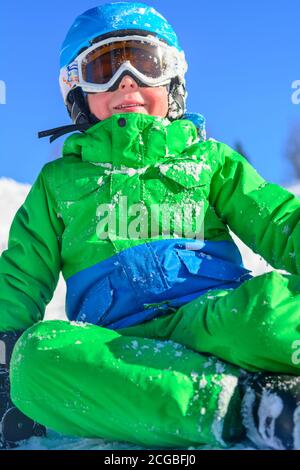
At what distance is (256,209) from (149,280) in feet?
1.57

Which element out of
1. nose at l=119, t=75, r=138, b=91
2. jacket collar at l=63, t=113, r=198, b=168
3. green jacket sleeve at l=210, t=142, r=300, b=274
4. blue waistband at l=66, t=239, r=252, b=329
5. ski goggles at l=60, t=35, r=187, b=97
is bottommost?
blue waistband at l=66, t=239, r=252, b=329

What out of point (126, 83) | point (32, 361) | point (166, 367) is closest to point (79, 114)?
point (126, 83)

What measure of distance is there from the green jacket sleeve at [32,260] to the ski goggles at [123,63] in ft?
1.40

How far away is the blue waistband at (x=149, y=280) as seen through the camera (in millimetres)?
2027

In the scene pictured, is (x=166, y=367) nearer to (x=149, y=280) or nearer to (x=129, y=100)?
(x=149, y=280)

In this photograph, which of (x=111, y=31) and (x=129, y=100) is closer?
(x=129, y=100)

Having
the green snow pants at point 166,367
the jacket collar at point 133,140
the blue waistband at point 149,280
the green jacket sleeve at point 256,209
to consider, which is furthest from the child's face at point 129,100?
the green snow pants at point 166,367

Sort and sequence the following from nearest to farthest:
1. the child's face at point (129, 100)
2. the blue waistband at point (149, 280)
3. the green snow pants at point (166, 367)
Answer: the green snow pants at point (166, 367)
the blue waistband at point (149, 280)
the child's face at point (129, 100)

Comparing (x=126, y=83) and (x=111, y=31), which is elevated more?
(x=111, y=31)

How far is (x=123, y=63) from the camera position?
2.52 metres

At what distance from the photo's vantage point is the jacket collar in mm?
2291

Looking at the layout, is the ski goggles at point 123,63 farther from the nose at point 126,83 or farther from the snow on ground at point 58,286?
the snow on ground at point 58,286

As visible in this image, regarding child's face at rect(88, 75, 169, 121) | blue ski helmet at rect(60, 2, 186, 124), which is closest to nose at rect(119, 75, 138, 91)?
child's face at rect(88, 75, 169, 121)

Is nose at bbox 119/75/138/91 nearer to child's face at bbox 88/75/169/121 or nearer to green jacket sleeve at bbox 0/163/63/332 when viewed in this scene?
child's face at bbox 88/75/169/121
